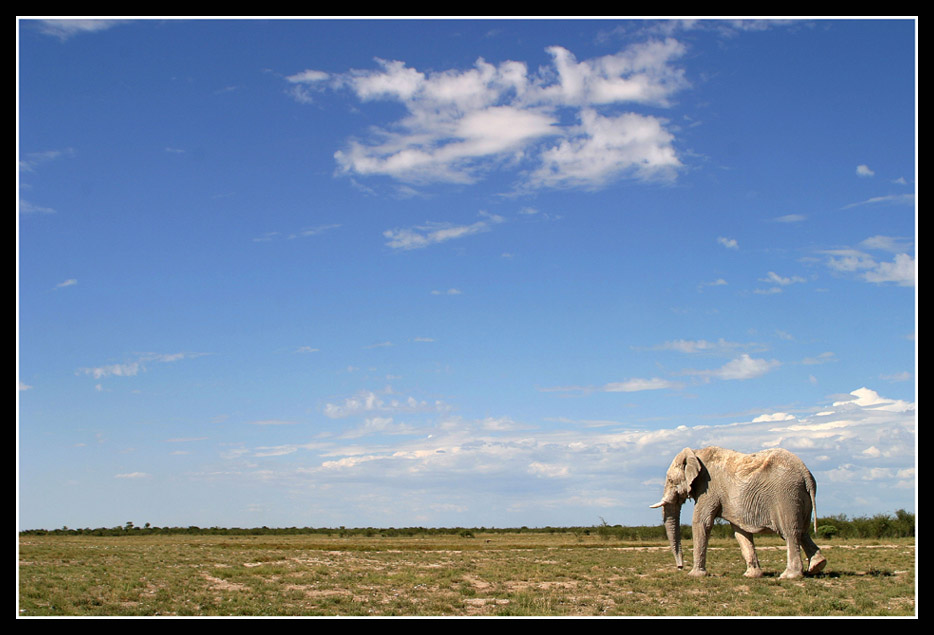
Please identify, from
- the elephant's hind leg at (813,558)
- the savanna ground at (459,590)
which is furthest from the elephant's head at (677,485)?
the elephant's hind leg at (813,558)

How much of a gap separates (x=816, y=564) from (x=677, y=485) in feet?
14.3

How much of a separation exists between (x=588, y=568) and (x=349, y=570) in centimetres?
862

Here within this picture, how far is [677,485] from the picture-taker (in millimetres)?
24641

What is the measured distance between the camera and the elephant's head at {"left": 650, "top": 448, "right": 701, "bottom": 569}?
24.2 m

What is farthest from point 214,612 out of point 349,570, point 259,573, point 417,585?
point 349,570

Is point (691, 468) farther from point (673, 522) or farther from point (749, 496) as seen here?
point (673, 522)

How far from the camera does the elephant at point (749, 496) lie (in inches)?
881

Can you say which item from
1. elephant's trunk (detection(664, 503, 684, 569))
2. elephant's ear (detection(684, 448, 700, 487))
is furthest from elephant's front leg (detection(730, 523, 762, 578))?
elephant's trunk (detection(664, 503, 684, 569))

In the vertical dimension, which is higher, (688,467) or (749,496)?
(688,467)

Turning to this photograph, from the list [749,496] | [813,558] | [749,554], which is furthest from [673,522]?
[813,558]

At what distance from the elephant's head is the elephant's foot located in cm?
381

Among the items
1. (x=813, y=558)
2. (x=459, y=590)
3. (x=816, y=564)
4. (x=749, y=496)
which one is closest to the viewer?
(x=459, y=590)

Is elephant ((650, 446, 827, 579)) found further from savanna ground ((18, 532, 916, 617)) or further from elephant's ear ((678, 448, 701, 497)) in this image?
savanna ground ((18, 532, 916, 617))

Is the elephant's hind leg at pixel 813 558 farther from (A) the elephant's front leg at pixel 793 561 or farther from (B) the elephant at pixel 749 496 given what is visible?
(A) the elephant's front leg at pixel 793 561
